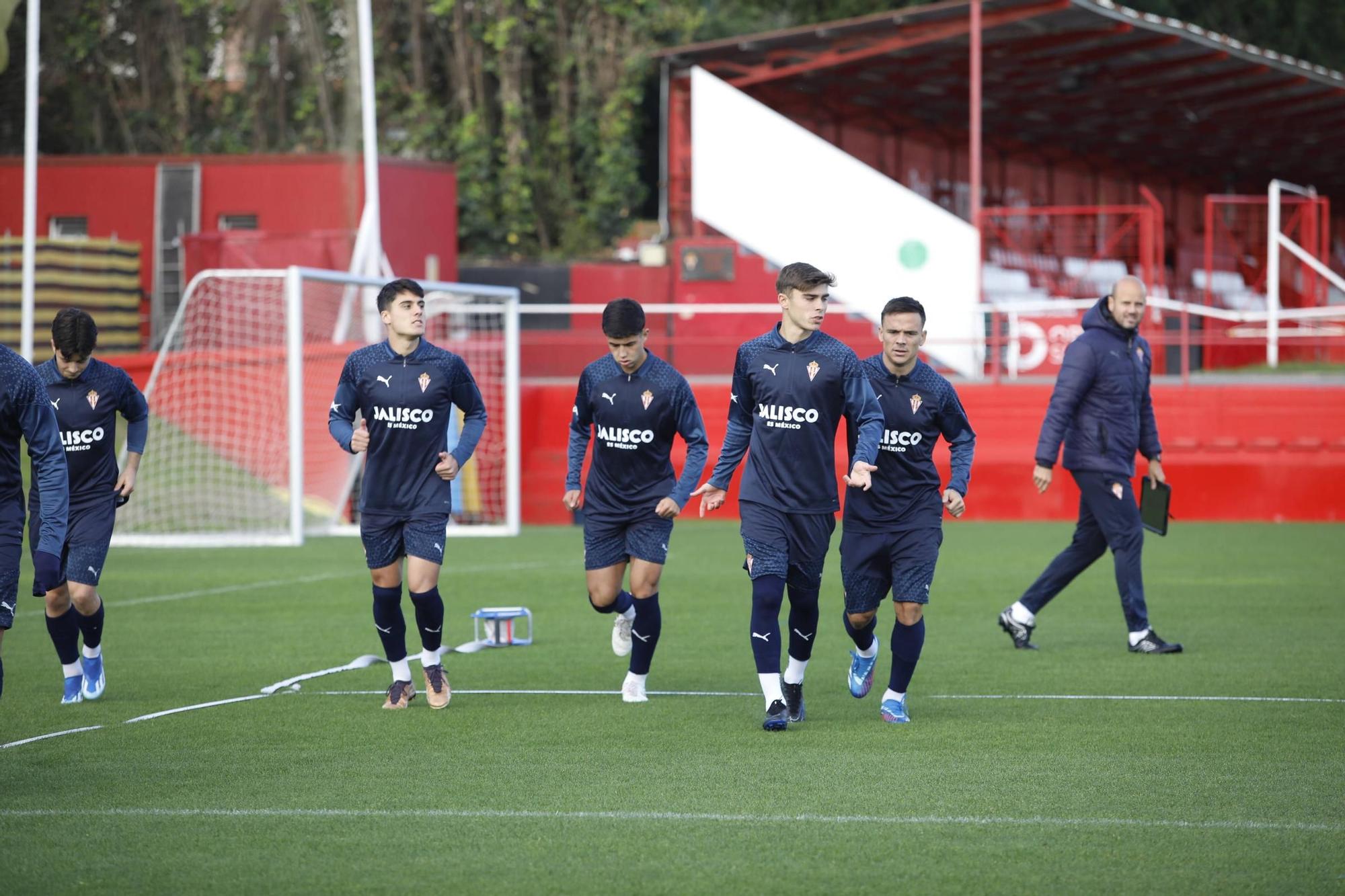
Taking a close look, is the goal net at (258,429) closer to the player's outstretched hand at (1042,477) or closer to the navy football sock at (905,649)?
the player's outstretched hand at (1042,477)

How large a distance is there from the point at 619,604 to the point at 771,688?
219 centimetres

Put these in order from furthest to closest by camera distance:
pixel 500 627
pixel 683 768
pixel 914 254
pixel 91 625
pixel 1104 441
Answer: pixel 914 254, pixel 500 627, pixel 1104 441, pixel 91 625, pixel 683 768

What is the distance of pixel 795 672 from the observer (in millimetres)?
7957

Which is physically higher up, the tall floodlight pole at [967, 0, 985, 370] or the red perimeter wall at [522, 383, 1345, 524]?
the tall floodlight pole at [967, 0, 985, 370]

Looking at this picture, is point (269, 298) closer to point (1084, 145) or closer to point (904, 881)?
point (904, 881)

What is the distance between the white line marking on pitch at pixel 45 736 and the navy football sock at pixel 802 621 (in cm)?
317

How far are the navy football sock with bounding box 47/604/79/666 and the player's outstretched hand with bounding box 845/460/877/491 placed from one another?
3.96 metres

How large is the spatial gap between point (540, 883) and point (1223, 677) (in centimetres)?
520

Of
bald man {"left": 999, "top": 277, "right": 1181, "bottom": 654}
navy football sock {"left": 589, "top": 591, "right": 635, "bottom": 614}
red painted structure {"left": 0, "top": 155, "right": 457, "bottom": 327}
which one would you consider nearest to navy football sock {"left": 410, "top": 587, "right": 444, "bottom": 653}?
navy football sock {"left": 589, "top": 591, "right": 635, "bottom": 614}

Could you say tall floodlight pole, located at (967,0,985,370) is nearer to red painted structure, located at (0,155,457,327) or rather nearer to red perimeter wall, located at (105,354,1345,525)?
red perimeter wall, located at (105,354,1345,525)

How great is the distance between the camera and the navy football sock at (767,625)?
7.72 m

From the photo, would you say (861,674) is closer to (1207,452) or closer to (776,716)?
(776,716)

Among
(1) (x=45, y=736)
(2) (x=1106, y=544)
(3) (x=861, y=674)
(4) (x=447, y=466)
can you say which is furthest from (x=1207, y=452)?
(1) (x=45, y=736)

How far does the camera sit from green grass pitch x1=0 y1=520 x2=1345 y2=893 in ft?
17.7
